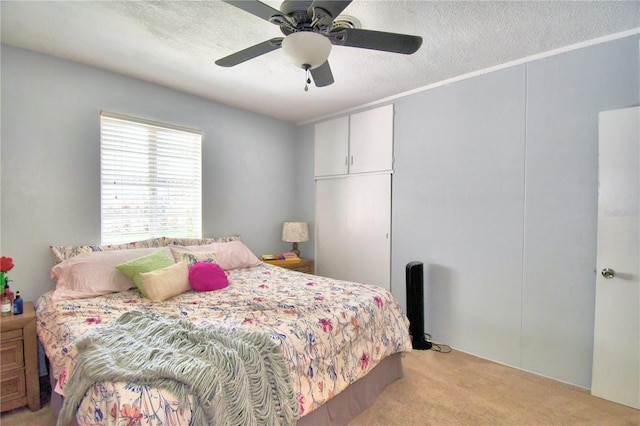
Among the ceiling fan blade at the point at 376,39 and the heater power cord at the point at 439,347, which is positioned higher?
the ceiling fan blade at the point at 376,39

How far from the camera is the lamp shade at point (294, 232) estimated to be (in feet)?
13.1

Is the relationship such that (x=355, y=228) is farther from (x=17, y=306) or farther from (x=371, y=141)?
(x=17, y=306)

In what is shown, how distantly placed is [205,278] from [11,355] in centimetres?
121

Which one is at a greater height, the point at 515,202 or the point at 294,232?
the point at 515,202

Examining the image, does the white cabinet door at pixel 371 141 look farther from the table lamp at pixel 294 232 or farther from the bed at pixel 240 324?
the bed at pixel 240 324

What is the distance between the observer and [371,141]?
3.55m

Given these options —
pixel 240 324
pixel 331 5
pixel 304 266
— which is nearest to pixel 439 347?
pixel 304 266

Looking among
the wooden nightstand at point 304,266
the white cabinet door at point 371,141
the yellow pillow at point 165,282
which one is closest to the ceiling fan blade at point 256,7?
the yellow pillow at point 165,282

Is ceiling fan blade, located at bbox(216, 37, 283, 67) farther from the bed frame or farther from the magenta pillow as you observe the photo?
the bed frame

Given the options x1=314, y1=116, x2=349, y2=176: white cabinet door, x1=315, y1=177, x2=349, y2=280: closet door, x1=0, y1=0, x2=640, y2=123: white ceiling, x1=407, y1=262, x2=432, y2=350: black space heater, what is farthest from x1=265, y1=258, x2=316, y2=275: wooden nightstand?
x1=0, y1=0, x2=640, y2=123: white ceiling

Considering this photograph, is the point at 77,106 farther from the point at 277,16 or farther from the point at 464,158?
the point at 464,158

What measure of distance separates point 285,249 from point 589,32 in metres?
3.69

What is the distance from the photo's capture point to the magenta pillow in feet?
7.86

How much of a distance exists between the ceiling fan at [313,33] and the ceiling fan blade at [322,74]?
276 millimetres
